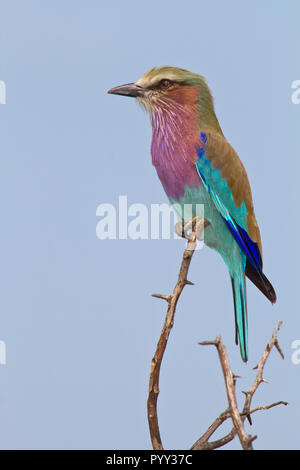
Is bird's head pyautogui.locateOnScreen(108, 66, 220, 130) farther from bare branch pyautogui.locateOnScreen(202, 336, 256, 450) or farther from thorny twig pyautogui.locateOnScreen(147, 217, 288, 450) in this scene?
bare branch pyautogui.locateOnScreen(202, 336, 256, 450)

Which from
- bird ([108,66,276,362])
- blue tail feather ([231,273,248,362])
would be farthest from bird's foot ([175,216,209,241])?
blue tail feather ([231,273,248,362])

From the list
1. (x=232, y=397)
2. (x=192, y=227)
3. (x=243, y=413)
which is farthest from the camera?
(x=192, y=227)

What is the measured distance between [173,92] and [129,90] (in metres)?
0.27

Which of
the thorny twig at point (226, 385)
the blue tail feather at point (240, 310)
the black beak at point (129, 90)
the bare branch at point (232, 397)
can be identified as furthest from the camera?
the black beak at point (129, 90)

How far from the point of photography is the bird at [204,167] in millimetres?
3865

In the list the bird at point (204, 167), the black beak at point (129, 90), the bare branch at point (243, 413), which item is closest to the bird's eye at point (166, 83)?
the bird at point (204, 167)

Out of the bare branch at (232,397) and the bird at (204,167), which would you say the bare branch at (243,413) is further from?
the bird at (204,167)

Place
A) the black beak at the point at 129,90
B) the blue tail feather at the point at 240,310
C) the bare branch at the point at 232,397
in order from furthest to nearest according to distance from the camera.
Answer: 1. the black beak at the point at 129,90
2. the blue tail feather at the point at 240,310
3. the bare branch at the point at 232,397

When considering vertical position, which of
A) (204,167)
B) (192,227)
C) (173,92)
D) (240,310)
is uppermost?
(173,92)

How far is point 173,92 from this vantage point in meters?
3.99

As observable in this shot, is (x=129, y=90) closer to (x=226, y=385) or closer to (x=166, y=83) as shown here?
(x=166, y=83)

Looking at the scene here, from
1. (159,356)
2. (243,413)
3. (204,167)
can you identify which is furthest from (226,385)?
(204,167)

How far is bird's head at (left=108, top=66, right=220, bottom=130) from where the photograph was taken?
12.9 ft
